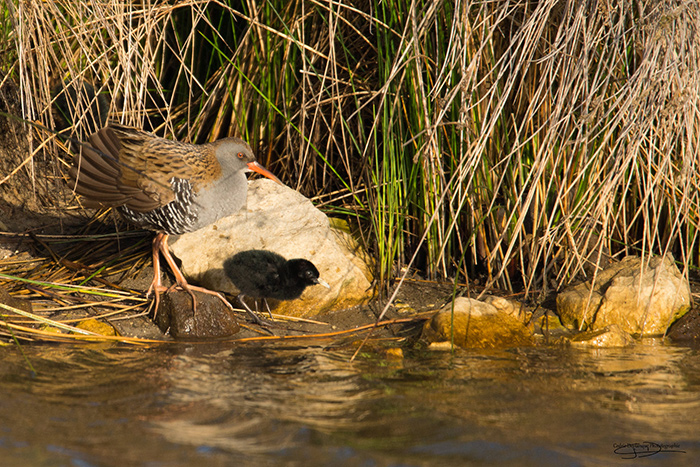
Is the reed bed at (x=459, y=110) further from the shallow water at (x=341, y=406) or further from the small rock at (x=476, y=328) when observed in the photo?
the shallow water at (x=341, y=406)

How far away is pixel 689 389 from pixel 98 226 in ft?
12.6

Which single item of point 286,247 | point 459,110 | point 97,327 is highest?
point 459,110

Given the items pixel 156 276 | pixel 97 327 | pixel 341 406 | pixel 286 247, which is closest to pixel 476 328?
pixel 341 406

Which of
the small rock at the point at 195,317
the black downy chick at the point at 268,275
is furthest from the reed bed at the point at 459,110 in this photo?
the small rock at the point at 195,317

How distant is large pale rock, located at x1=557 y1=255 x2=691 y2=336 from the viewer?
3877 millimetres

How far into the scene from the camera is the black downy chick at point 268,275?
13.0 feet

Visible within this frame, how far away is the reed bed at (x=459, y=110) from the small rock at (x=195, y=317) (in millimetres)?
998

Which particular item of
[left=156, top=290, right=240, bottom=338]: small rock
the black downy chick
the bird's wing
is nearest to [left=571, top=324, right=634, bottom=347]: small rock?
the black downy chick

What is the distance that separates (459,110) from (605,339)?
1486mm

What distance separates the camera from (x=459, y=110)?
3.80 m

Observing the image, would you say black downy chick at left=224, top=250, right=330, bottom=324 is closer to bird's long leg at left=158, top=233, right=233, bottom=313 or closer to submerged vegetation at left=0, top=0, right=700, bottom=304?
bird's long leg at left=158, top=233, right=233, bottom=313

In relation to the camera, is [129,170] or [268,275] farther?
[268,275]

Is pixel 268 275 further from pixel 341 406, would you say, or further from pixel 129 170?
pixel 341 406

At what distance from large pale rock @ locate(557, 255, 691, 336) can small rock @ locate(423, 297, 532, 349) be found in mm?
387
